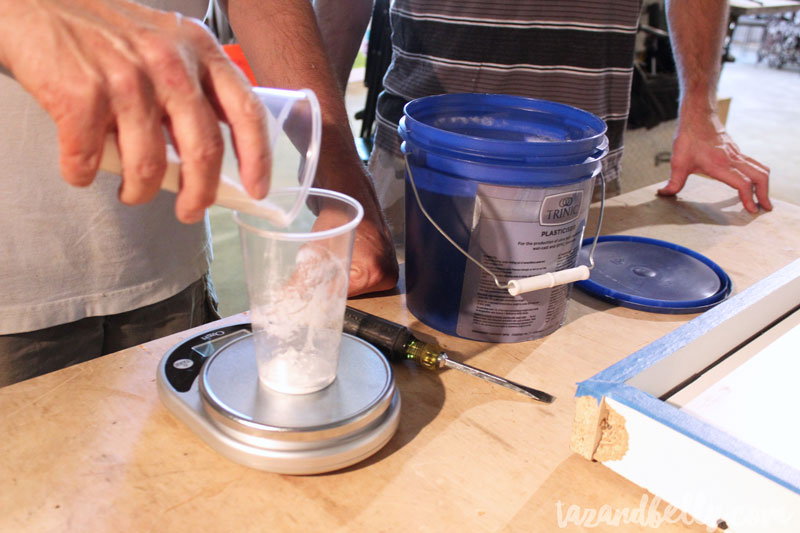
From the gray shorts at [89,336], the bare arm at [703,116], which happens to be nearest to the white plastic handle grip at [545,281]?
the gray shorts at [89,336]

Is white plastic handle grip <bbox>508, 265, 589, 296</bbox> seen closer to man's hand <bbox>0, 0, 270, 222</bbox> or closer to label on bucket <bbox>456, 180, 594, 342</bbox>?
label on bucket <bbox>456, 180, 594, 342</bbox>

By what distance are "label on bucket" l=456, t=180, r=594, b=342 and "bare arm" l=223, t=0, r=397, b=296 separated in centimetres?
15

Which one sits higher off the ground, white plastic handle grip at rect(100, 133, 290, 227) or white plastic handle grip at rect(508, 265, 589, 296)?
white plastic handle grip at rect(100, 133, 290, 227)

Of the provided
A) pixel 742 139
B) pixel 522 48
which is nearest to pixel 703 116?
pixel 522 48

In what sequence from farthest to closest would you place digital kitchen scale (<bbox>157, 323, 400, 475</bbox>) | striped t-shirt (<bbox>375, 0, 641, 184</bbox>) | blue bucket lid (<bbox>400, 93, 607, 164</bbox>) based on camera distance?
striped t-shirt (<bbox>375, 0, 641, 184</bbox>), blue bucket lid (<bbox>400, 93, 607, 164</bbox>), digital kitchen scale (<bbox>157, 323, 400, 475</bbox>)

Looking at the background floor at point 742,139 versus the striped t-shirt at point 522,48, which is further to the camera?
the background floor at point 742,139

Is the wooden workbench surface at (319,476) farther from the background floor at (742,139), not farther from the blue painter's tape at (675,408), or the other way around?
the background floor at (742,139)

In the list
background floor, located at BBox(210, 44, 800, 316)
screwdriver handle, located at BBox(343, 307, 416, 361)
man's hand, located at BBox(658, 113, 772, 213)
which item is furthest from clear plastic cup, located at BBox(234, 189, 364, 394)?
background floor, located at BBox(210, 44, 800, 316)

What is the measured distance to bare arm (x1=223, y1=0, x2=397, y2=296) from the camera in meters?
0.91

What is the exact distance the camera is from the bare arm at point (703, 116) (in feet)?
4.41

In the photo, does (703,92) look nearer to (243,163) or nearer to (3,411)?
(243,163)

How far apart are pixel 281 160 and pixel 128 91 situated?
0.14 meters

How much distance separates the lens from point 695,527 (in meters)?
0.57

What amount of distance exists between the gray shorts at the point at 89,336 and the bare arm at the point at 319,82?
0.36 meters
